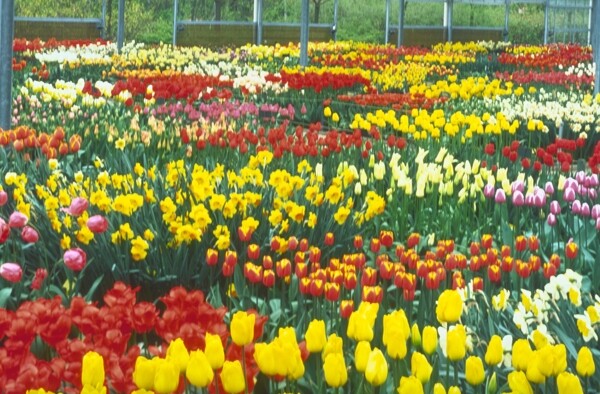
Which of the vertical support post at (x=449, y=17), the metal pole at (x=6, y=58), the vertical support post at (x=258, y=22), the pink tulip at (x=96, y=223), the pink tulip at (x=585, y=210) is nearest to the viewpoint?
the pink tulip at (x=96, y=223)

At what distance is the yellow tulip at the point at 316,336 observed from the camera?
2.38 meters

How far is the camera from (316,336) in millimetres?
2387

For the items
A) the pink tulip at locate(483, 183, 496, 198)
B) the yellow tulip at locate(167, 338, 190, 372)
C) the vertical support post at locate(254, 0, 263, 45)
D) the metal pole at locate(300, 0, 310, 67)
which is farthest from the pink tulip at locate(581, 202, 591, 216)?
the vertical support post at locate(254, 0, 263, 45)

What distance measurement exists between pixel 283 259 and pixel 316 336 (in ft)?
4.05

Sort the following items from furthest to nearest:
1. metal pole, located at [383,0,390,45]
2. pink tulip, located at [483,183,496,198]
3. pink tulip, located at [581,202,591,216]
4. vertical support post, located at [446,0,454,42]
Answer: vertical support post, located at [446,0,454,42] → metal pole, located at [383,0,390,45] → pink tulip, located at [483,183,496,198] → pink tulip, located at [581,202,591,216]

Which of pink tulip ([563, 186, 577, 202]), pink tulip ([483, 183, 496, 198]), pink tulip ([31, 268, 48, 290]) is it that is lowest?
pink tulip ([31, 268, 48, 290])

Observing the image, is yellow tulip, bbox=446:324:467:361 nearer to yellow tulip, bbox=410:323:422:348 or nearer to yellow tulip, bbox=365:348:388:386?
yellow tulip, bbox=365:348:388:386

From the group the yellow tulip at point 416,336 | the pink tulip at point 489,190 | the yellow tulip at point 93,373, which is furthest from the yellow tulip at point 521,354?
the pink tulip at point 489,190

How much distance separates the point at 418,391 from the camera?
6.86ft

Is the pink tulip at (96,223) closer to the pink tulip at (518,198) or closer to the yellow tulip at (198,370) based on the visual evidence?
the yellow tulip at (198,370)

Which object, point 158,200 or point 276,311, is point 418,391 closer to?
point 276,311

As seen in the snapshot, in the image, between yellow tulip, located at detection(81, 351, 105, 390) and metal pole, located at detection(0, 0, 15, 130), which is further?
metal pole, located at detection(0, 0, 15, 130)

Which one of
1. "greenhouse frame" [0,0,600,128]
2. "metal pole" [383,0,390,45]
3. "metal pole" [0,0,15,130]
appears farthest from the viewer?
"metal pole" [383,0,390,45]

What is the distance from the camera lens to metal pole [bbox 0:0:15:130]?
270 inches
